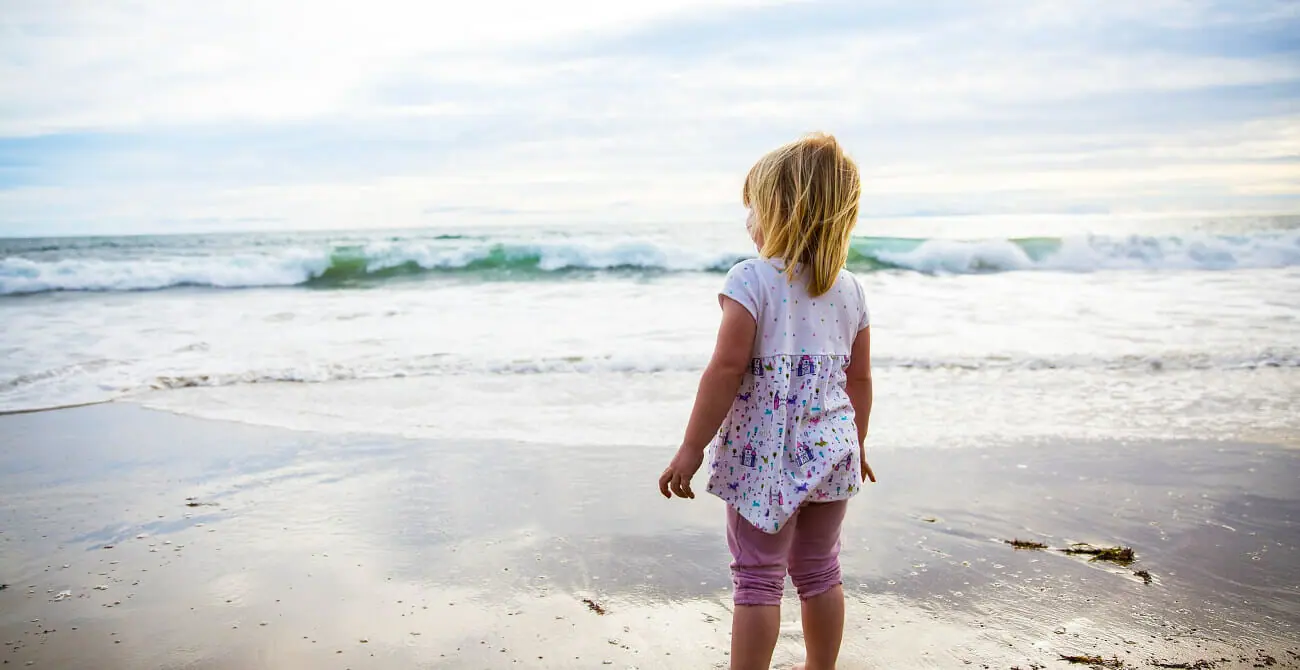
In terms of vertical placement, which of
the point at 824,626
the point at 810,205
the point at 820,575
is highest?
the point at 810,205

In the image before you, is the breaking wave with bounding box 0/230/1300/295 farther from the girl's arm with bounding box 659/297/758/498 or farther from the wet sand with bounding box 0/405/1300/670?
the girl's arm with bounding box 659/297/758/498

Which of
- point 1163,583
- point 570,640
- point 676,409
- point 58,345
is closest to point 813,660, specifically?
point 570,640

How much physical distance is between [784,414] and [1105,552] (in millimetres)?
1802

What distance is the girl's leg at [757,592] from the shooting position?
2.14 m

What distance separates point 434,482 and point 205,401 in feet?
9.37

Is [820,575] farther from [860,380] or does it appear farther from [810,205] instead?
[810,205]

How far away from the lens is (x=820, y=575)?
2.26 meters

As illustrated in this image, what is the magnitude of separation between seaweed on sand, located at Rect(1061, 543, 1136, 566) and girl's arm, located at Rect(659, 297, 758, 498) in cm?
186

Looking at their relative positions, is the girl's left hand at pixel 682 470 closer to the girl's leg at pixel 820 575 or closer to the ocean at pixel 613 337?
the girl's leg at pixel 820 575

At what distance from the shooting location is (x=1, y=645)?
8.41ft

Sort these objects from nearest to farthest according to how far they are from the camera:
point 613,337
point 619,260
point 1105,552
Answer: point 1105,552 → point 613,337 → point 619,260

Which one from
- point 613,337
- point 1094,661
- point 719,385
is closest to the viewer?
point 719,385

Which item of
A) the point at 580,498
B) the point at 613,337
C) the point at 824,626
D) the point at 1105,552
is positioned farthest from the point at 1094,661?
the point at 613,337

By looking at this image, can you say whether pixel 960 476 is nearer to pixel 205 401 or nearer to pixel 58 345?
pixel 205 401
